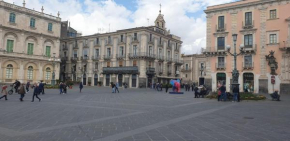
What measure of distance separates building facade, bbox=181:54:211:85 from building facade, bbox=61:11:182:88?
26.9 ft

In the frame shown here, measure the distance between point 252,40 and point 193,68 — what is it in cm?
3363

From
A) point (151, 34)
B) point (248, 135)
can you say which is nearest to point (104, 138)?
point (248, 135)

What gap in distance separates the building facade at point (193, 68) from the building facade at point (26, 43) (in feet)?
120

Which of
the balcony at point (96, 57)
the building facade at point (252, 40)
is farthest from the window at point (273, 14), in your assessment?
the balcony at point (96, 57)

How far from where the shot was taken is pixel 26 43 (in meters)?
42.1

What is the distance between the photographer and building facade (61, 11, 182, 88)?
4678 cm

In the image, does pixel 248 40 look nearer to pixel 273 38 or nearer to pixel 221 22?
pixel 273 38

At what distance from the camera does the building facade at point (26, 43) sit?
38.9 meters

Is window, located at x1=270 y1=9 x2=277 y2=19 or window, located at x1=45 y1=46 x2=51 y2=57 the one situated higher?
window, located at x1=270 y1=9 x2=277 y2=19

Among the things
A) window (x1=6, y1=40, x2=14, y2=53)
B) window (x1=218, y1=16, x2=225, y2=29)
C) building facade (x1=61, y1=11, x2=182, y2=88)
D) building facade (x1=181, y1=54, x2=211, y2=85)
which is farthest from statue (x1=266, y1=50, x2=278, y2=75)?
window (x1=6, y1=40, x2=14, y2=53)

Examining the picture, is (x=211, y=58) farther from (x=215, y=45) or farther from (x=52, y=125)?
(x=52, y=125)

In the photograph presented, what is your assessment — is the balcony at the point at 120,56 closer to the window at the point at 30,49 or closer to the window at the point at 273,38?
the window at the point at 30,49

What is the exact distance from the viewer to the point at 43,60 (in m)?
44.9

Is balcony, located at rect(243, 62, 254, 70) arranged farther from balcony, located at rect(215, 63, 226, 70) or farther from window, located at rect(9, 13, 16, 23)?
window, located at rect(9, 13, 16, 23)
